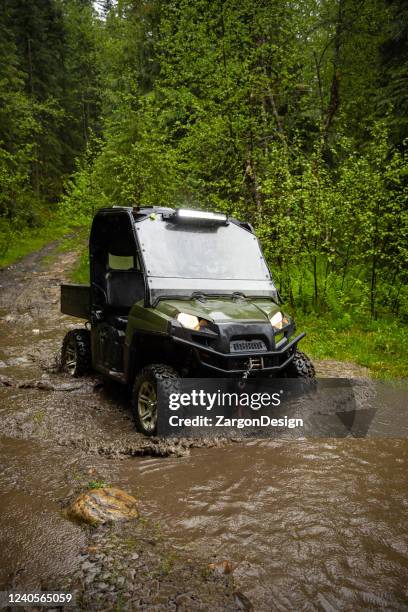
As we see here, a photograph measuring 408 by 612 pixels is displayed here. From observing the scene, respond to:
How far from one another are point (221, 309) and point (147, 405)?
4.11 ft

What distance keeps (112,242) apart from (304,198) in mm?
4534

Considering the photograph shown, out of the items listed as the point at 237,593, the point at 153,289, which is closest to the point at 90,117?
the point at 153,289

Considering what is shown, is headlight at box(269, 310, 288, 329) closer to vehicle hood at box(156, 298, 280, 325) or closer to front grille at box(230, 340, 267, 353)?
vehicle hood at box(156, 298, 280, 325)

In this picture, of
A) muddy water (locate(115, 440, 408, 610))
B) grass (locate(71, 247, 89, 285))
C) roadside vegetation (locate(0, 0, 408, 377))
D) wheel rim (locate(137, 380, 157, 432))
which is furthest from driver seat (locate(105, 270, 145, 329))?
grass (locate(71, 247, 89, 285))

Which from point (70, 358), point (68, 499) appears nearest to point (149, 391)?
point (68, 499)

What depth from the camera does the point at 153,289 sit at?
546 centimetres

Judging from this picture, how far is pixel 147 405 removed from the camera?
516 cm

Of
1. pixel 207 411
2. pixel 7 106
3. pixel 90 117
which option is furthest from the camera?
pixel 90 117

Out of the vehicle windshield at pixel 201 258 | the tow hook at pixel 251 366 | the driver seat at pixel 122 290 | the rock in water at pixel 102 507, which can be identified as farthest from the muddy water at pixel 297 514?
the driver seat at pixel 122 290

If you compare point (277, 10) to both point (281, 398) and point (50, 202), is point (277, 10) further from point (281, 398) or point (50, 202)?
point (50, 202)

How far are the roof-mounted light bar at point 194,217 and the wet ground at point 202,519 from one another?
96.9 inches

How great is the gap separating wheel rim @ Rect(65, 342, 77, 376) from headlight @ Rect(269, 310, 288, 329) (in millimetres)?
3506

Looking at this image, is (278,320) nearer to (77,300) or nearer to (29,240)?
(77,300)

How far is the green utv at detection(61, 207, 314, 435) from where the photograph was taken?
486 cm
